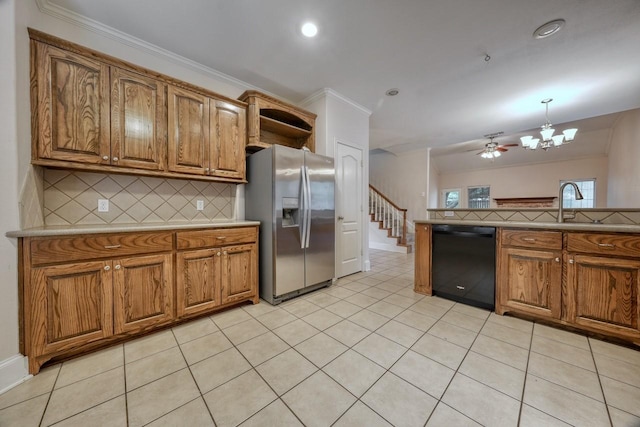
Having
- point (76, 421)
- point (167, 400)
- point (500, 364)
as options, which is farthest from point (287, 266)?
point (500, 364)

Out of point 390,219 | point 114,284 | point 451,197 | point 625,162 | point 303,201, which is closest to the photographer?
point 114,284

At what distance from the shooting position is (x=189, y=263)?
201 cm

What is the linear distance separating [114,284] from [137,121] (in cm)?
139

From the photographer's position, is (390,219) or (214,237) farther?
(390,219)

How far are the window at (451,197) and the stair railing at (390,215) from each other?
4.15 meters

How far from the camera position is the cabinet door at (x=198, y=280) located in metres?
1.96

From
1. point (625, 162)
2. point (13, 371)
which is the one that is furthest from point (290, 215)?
point (625, 162)

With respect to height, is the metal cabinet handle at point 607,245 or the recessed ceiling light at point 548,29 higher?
the recessed ceiling light at point 548,29

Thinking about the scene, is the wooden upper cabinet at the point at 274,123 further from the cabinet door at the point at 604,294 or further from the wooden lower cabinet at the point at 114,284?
the cabinet door at the point at 604,294

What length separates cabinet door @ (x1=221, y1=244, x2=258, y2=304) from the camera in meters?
2.23

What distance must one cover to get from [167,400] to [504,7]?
3678mm

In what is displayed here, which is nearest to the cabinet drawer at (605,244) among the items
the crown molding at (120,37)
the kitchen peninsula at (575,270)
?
the kitchen peninsula at (575,270)

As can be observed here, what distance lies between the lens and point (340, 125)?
339 centimetres

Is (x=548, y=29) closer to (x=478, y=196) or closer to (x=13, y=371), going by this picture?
(x=13, y=371)
